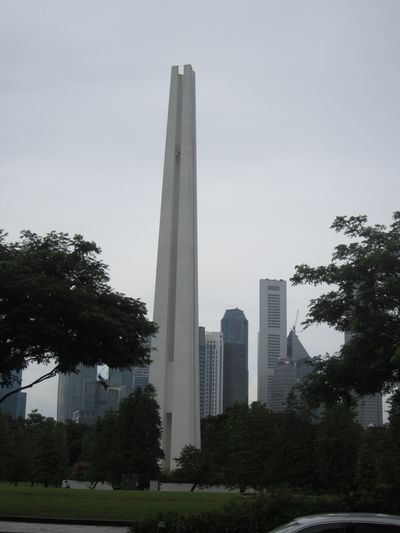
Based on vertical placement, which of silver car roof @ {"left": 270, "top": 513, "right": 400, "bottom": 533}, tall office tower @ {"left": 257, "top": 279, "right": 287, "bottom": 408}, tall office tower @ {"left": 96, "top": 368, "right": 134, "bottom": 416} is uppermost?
tall office tower @ {"left": 257, "top": 279, "right": 287, "bottom": 408}

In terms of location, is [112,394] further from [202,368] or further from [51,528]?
[51,528]

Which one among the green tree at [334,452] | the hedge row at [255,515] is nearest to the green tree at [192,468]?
the green tree at [334,452]

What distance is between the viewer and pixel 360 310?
1881 cm

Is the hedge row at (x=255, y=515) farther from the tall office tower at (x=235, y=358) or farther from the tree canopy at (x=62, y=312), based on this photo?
the tall office tower at (x=235, y=358)

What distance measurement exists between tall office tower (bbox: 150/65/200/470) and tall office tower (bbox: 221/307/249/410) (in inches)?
2906

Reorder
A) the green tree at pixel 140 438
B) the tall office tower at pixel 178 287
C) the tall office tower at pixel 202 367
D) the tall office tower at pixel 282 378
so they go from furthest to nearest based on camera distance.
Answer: the tall office tower at pixel 202 367, the tall office tower at pixel 282 378, the tall office tower at pixel 178 287, the green tree at pixel 140 438

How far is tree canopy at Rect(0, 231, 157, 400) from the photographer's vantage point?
1898 cm

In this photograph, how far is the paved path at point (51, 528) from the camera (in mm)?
16531

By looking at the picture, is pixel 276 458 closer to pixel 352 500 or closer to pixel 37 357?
pixel 37 357

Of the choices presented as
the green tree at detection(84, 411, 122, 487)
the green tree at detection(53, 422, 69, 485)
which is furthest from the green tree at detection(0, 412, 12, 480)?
the green tree at detection(84, 411, 122, 487)

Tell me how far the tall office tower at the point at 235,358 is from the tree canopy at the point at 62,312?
356 feet

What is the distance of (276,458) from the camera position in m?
40.7

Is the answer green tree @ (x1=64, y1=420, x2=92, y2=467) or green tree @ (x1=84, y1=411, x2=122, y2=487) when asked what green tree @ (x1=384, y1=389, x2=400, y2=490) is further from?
green tree @ (x1=64, y1=420, x2=92, y2=467)

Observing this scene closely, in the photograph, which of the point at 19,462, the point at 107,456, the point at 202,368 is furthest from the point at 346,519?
the point at 202,368
